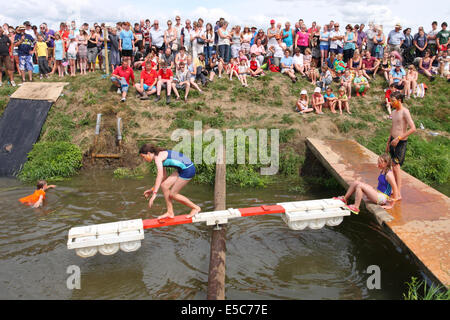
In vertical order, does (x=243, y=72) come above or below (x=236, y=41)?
below

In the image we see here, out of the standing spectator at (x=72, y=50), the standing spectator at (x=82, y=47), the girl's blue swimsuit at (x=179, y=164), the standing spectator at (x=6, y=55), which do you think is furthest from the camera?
the standing spectator at (x=82, y=47)

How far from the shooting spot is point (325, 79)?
14.2m

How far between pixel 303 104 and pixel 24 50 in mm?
10287

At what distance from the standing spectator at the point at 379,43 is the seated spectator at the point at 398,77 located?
121 cm

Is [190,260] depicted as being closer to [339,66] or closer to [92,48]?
[339,66]

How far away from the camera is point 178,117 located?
42.4 feet

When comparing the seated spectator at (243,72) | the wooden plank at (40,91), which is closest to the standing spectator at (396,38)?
the seated spectator at (243,72)

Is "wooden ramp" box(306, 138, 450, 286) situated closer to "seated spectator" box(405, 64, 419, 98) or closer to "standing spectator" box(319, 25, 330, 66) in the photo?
"seated spectator" box(405, 64, 419, 98)

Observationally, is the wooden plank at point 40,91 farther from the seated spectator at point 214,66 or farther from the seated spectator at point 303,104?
the seated spectator at point 303,104

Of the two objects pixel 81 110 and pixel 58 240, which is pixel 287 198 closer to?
pixel 58 240

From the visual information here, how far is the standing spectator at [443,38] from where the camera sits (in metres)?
15.5

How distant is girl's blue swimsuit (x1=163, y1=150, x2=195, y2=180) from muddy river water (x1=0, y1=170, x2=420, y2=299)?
1.45 meters

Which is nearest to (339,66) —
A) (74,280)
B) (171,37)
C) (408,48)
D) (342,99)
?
(342,99)
